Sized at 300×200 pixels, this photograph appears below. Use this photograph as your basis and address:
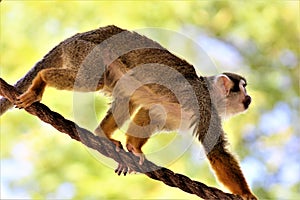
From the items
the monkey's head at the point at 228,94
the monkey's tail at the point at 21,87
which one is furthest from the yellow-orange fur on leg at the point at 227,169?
the monkey's tail at the point at 21,87

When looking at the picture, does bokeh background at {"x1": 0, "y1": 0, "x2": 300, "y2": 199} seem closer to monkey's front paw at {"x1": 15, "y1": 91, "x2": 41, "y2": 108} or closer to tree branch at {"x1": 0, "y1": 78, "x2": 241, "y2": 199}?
monkey's front paw at {"x1": 15, "y1": 91, "x2": 41, "y2": 108}

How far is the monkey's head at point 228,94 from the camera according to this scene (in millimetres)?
3363

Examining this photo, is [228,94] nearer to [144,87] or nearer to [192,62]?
[144,87]

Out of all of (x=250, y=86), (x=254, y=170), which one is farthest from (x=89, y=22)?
(x=254, y=170)

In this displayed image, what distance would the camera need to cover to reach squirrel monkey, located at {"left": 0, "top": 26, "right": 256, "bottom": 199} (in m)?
3.02

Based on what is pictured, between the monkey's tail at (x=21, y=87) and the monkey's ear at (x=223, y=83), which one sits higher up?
the monkey's ear at (x=223, y=83)

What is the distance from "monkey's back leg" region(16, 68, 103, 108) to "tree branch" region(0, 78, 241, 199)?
0.13m

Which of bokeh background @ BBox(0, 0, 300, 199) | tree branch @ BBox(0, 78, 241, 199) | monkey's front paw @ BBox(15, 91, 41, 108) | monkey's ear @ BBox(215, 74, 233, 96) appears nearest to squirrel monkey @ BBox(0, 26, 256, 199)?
monkey's ear @ BBox(215, 74, 233, 96)

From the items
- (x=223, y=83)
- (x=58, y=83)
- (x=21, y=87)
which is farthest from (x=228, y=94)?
(x=21, y=87)

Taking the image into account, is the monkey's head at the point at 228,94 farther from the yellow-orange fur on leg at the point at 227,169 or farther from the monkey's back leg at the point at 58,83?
the monkey's back leg at the point at 58,83

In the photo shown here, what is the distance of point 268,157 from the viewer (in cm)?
580

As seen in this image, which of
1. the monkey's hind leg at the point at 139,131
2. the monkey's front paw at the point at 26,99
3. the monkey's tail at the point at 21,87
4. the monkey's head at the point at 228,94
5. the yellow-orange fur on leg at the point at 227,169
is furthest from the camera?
the monkey's head at the point at 228,94

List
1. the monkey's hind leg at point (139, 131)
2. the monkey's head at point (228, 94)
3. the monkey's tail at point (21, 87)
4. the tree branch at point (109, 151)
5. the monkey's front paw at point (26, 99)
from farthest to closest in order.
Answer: the monkey's head at point (228, 94) < the monkey's hind leg at point (139, 131) < the monkey's tail at point (21, 87) < the monkey's front paw at point (26, 99) < the tree branch at point (109, 151)

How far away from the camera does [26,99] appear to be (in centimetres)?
266
